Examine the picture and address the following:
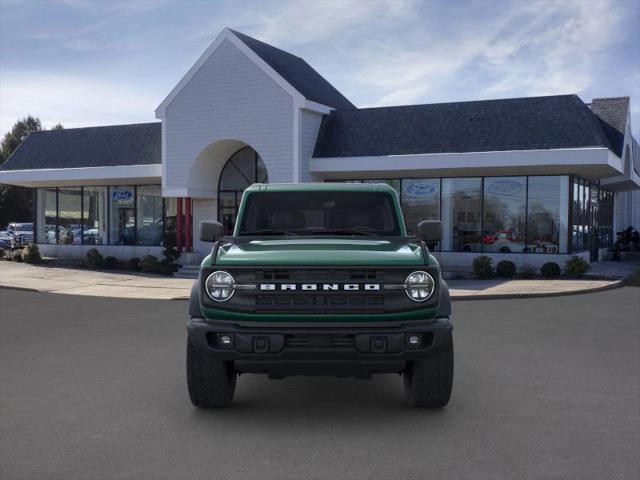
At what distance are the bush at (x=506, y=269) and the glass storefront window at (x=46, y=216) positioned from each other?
2139 cm

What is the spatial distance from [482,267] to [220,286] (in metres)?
17.4

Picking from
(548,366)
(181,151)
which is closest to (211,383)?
(548,366)

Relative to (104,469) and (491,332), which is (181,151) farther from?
(104,469)

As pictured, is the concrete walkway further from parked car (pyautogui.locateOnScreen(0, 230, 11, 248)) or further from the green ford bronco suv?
parked car (pyautogui.locateOnScreen(0, 230, 11, 248))

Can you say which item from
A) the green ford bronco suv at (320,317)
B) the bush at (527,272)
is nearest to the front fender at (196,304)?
the green ford bronco suv at (320,317)

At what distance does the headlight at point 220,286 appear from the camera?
5.71 metres

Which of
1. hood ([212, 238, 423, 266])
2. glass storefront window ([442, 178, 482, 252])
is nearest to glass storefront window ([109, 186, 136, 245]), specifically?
glass storefront window ([442, 178, 482, 252])

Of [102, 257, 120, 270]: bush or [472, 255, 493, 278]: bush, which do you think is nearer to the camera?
[472, 255, 493, 278]: bush

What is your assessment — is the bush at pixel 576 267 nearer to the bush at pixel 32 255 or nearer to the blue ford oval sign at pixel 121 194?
the blue ford oval sign at pixel 121 194

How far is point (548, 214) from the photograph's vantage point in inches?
925

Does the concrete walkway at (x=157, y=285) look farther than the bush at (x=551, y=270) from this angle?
No

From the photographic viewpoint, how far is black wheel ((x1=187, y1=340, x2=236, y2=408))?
5930 mm

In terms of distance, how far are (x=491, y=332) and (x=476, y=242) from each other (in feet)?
45.2

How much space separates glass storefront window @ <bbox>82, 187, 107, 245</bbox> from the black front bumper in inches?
1054
